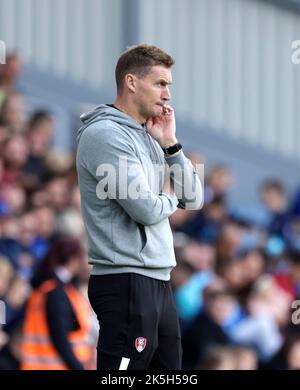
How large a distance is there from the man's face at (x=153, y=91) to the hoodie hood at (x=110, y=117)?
0.06 metres

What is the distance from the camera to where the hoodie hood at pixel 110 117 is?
561 cm

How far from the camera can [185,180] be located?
555 cm

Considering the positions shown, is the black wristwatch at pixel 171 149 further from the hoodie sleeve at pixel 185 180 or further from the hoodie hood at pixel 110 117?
the hoodie hood at pixel 110 117

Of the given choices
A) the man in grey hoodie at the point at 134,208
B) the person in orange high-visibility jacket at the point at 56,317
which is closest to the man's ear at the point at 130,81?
the man in grey hoodie at the point at 134,208

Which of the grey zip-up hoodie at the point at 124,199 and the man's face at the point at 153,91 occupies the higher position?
the man's face at the point at 153,91

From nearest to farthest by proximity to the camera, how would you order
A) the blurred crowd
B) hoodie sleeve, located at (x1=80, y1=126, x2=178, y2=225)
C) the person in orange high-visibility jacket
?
hoodie sleeve, located at (x1=80, y1=126, x2=178, y2=225), the person in orange high-visibility jacket, the blurred crowd

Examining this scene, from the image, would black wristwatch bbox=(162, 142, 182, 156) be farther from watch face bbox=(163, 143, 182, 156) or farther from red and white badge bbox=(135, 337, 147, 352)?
red and white badge bbox=(135, 337, 147, 352)

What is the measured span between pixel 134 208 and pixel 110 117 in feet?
1.33

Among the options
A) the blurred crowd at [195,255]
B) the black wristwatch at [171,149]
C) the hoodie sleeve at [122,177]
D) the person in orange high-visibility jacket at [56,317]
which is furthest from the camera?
the blurred crowd at [195,255]

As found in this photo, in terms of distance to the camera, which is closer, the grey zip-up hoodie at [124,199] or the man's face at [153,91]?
the grey zip-up hoodie at [124,199]

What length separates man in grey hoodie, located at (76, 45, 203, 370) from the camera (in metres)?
5.48

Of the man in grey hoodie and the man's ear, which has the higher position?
the man's ear

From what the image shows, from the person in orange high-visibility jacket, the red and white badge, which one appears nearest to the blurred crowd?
the person in orange high-visibility jacket
